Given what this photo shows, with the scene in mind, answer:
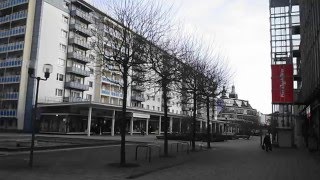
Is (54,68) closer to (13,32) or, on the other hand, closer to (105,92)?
(13,32)

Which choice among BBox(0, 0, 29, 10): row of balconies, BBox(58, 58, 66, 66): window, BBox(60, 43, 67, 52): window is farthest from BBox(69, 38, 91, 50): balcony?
BBox(0, 0, 29, 10): row of balconies

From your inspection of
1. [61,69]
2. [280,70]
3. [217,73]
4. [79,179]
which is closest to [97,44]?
[79,179]

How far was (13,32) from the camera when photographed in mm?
65188

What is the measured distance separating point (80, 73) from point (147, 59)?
49.4 meters

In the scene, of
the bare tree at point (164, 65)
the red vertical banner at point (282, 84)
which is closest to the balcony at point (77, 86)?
the red vertical banner at point (282, 84)

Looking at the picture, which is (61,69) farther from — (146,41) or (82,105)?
(146,41)

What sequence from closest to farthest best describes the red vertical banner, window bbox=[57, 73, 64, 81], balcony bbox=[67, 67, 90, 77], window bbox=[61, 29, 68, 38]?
the red vertical banner
window bbox=[57, 73, 64, 81]
balcony bbox=[67, 67, 90, 77]
window bbox=[61, 29, 68, 38]

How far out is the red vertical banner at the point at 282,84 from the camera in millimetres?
37125

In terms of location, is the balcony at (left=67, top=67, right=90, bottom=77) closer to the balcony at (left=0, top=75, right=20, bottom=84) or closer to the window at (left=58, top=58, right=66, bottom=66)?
the window at (left=58, top=58, right=66, bottom=66)

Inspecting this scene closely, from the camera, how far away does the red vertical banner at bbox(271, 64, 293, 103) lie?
37.1 meters

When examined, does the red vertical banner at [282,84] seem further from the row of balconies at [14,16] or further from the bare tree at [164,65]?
the row of balconies at [14,16]

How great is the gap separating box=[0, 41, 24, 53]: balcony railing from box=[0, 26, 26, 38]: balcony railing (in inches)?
69.6

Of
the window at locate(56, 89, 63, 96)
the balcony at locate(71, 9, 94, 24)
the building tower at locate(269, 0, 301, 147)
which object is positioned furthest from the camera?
the balcony at locate(71, 9, 94, 24)

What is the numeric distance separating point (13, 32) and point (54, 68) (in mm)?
9205
